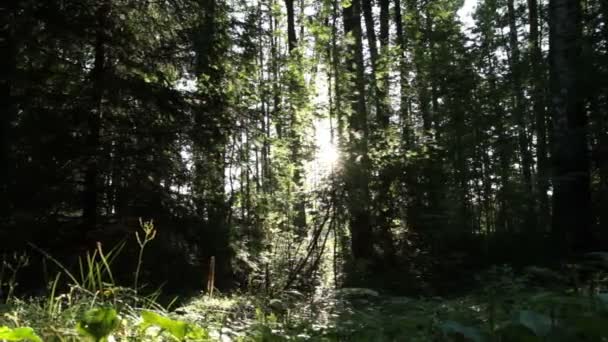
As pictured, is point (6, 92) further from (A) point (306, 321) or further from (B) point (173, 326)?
(B) point (173, 326)

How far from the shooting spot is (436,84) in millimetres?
13211

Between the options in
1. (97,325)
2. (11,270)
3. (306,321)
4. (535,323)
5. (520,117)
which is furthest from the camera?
(520,117)

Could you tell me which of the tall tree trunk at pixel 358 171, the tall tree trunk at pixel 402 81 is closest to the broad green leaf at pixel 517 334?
the tall tree trunk at pixel 358 171

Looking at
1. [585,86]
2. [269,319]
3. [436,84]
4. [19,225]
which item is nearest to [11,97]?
[19,225]

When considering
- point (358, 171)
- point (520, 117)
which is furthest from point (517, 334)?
point (520, 117)

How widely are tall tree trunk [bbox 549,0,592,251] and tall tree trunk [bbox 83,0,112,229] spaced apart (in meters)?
6.90

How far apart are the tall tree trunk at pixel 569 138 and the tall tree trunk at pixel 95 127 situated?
22.6 feet

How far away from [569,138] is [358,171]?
338cm

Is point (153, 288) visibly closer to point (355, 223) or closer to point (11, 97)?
point (11, 97)

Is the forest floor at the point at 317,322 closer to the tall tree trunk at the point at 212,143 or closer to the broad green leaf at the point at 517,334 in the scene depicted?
the broad green leaf at the point at 517,334

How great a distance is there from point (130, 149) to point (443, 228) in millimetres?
5397

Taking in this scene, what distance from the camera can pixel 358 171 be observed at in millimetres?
8180

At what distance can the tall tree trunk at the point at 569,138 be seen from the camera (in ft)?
23.7

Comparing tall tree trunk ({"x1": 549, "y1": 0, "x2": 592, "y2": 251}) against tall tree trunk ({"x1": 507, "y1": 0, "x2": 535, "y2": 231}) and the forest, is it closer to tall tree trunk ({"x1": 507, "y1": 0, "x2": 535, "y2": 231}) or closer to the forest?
the forest
